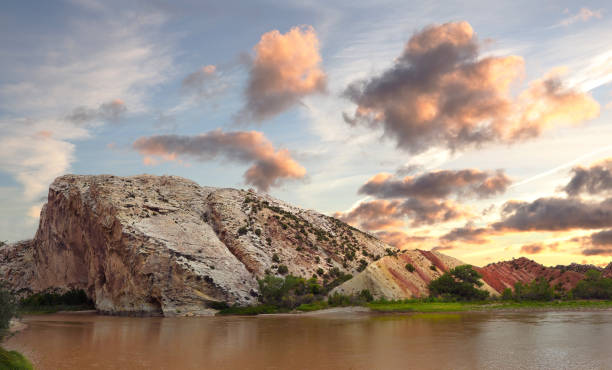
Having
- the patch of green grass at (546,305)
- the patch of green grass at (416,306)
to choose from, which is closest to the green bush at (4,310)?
the patch of green grass at (416,306)

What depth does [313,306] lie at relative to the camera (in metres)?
77.1

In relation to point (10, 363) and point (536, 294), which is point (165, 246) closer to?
point (10, 363)

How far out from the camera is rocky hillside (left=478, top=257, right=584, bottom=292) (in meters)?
100

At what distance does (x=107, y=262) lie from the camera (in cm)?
8944

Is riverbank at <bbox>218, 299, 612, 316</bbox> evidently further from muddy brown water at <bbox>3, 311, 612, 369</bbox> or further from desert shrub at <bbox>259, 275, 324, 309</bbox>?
muddy brown water at <bbox>3, 311, 612, 369</bbox>

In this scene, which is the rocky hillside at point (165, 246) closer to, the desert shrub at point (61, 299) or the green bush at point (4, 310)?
the desert shrub at point (61, 299)

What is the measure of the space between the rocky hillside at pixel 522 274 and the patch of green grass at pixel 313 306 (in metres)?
39.7

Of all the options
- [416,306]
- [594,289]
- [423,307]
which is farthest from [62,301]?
[594,289]

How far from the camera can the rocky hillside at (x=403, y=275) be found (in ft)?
273

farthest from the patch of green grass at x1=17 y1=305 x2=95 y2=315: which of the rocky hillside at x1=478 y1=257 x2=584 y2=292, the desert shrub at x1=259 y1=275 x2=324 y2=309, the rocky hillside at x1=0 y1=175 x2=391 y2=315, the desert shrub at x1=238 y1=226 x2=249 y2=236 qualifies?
the rocky hillside at x1=478 y1=257 x2=584 y2=292

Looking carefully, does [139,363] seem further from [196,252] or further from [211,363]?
[196,252]

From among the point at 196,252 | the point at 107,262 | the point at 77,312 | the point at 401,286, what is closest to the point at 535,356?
the point at 401,286

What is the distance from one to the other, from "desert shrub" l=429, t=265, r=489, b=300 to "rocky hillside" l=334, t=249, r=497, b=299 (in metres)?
2.51

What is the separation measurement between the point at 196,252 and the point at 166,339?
48.6 metres
